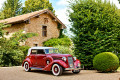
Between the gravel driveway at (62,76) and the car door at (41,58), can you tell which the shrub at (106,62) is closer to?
the gravel driveway at (62,76)

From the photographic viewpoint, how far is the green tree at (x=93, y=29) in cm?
1302

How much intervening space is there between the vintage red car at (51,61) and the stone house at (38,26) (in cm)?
1073

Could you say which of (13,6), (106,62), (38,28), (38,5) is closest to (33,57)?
(106,62)

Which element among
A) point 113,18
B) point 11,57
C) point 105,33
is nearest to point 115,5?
point 113,18

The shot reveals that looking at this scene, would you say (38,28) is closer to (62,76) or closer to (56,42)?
(56,42)

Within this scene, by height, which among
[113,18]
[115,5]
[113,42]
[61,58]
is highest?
[115,5]

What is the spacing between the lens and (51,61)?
10.4 metres

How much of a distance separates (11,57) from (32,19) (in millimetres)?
7662

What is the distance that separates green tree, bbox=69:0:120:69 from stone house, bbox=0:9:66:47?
971cm

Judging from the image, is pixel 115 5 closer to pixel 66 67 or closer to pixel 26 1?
pixel 66 67

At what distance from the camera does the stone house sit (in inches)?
887

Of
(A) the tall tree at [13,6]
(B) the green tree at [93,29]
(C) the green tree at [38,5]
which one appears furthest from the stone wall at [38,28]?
(A) the tall tree at [13,6]

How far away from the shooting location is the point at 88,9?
13.8m

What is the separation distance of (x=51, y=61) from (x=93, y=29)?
484 cm
